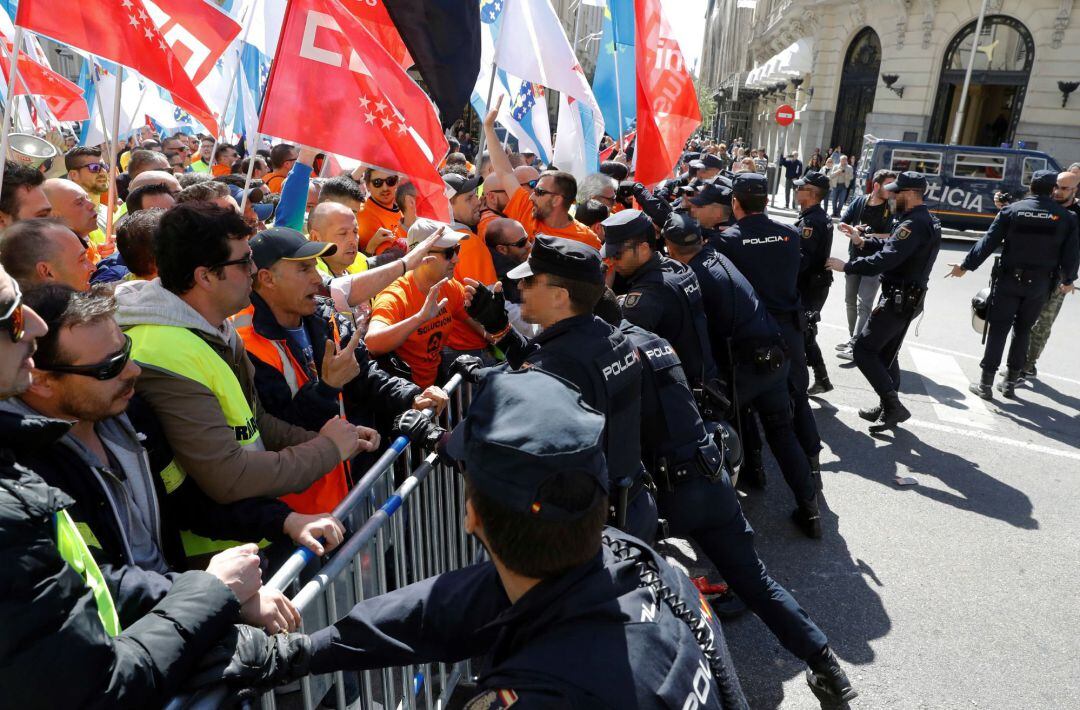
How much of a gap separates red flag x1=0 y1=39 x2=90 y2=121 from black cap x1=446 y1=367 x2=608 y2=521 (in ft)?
28.2

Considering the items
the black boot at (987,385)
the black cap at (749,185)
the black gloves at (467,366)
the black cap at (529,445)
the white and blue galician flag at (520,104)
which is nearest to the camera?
the black cap at (529,445)

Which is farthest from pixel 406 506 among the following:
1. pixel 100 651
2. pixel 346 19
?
pixel 346 19

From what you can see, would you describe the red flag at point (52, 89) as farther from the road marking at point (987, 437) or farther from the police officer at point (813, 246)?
the road marking at point (987, 437)

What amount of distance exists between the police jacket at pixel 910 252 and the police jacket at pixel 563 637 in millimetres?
5492

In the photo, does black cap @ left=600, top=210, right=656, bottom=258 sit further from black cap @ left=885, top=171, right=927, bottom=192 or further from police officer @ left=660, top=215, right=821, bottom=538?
black cap @ left=885, top=171, right=927, bottom=192

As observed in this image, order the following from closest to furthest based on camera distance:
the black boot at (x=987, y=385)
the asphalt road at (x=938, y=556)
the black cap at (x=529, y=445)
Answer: the black cap at (x=529, y=445)
the asphalt road at (x=938, y=556)
the black boot at (x=987, y=385)

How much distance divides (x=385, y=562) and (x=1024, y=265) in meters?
6.80

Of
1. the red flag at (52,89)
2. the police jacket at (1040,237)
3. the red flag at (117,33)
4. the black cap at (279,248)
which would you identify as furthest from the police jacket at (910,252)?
the red flag at (52,89)

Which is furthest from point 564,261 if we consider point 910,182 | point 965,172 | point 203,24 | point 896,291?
point 965,172

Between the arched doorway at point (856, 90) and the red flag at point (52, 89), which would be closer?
the red flag at point (52, 89)

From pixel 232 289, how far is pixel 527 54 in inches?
152

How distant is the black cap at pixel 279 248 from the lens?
2789mm

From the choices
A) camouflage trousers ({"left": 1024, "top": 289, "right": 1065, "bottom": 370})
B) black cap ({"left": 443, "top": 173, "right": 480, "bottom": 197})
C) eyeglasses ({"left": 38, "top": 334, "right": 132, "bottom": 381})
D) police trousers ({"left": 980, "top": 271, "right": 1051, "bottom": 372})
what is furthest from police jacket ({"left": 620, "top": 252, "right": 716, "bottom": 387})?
camouflage trousers ({"left": 1024, "top": 289, "right": 1065, "bottom": 370})

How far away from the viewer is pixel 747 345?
4.48 m
